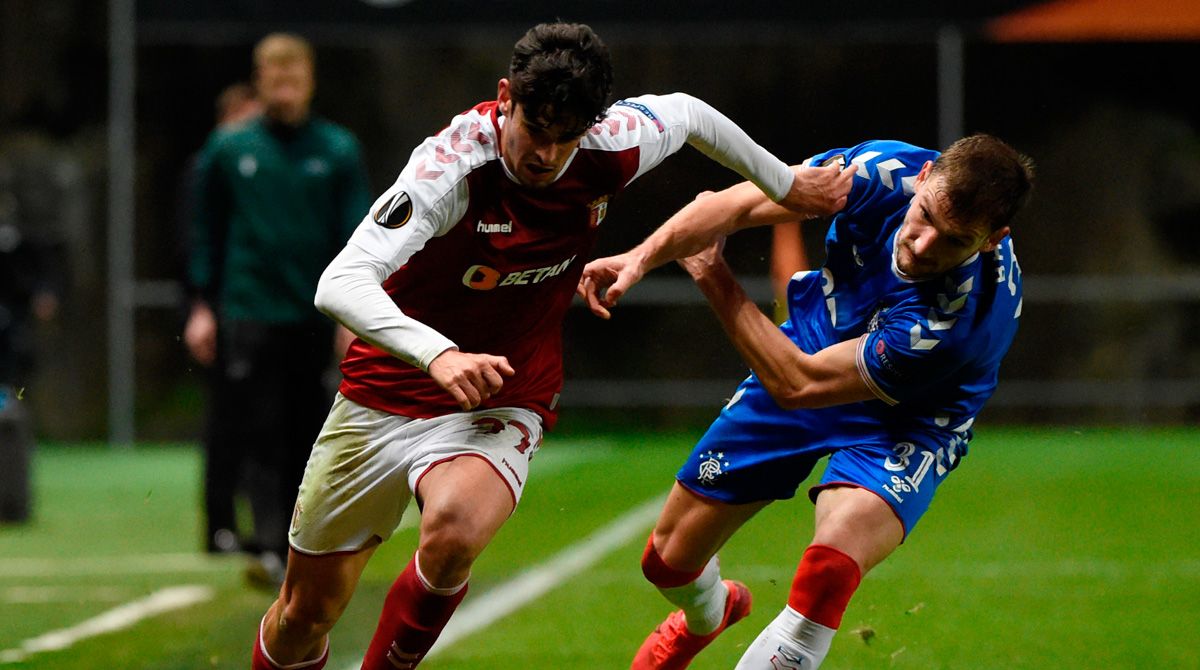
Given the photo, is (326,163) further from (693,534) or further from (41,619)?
(693,534)

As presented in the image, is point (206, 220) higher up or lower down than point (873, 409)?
lower down

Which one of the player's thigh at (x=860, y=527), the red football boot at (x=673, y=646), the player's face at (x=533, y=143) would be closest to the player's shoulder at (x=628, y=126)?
the player's face at (x=533, y=143)

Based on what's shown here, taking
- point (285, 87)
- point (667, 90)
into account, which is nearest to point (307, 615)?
point (285, 87)

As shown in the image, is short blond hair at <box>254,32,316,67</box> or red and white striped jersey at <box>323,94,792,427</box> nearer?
red and white striped jersey at <box>323,94,792,427</box>

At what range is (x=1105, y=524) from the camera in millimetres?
10211

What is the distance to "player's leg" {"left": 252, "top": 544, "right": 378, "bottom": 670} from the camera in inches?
201

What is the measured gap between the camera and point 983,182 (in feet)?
15.8

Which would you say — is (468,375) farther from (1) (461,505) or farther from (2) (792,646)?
(2) (792,646)

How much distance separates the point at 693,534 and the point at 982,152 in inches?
58.4

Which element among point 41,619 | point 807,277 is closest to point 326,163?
point 41,619

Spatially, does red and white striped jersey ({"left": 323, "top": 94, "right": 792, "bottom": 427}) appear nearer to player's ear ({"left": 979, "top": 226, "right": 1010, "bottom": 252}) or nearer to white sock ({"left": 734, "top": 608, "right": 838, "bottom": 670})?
player's ear ({"left": 979, "top": 226, "right": 1010, "bottom": 252})

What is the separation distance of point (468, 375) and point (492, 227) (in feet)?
2.31

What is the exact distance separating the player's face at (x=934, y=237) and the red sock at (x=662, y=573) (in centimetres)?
122

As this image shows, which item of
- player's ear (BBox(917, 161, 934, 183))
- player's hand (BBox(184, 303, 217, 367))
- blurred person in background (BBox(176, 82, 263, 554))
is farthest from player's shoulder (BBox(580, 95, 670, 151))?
blurred person in background (BBox(176, 82, 263, 554))
